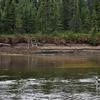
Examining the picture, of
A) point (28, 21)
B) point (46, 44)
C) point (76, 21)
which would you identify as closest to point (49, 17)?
point (28, 21)

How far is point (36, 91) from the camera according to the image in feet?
99.9

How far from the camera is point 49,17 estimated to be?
96938 millimetres

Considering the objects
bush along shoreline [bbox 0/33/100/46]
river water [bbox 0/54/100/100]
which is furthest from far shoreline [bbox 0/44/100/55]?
river water [bbox 0/54/100/100]

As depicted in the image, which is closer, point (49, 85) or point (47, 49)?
point (49, 85)

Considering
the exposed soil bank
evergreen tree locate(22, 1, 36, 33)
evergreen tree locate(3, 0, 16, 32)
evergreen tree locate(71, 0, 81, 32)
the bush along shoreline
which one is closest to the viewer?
the exposed soil bank

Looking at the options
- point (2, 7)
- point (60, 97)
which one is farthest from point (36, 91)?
point (2, 7)

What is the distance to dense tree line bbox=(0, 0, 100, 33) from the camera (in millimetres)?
92438

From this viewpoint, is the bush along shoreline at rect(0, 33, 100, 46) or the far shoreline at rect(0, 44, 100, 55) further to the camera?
the bush along shoreline at rect(0, 33, 100, 46)

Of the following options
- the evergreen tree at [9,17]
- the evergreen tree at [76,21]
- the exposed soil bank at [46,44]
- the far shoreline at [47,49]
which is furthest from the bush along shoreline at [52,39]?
the evergreen tree at [76,21]

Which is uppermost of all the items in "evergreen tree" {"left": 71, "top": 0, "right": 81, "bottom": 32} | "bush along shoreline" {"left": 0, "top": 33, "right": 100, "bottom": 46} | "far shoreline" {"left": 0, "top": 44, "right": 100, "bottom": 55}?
"evergreen tree" {"left": 71, "top": 0, "right": 81, "bottom": 32}

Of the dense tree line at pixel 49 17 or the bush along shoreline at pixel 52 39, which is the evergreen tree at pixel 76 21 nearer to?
the dense tree line at pixel 49 17

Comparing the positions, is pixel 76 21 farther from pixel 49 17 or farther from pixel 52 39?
pixel 52 39

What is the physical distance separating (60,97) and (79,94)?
6.34 feet

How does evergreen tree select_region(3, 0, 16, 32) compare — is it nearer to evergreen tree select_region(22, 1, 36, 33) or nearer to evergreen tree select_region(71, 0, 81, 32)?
evergreen tree select_region(22, 1, 36, 33)
